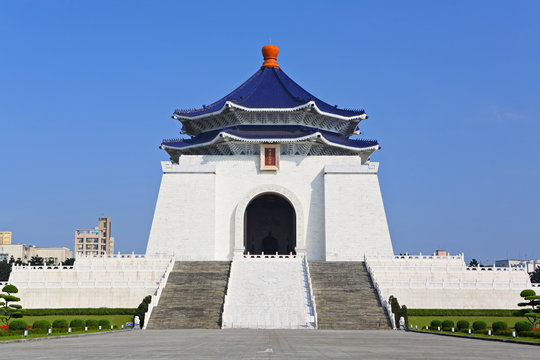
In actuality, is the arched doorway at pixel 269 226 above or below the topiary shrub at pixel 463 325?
above

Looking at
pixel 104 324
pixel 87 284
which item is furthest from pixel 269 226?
pixel 104 324

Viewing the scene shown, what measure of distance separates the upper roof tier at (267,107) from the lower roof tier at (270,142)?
681 millimetres

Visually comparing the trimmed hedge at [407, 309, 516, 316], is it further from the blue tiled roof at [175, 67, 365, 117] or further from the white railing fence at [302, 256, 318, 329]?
the blue tiled roof at [175, 67, 365, 117]

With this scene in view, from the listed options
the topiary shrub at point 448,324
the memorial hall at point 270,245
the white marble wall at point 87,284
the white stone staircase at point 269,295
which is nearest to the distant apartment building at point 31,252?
the memorial hall at point 270,245

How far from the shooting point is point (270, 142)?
42.8 metres

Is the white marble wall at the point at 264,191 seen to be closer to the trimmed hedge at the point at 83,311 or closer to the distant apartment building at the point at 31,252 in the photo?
the trimmed hedge at the point at 83,311

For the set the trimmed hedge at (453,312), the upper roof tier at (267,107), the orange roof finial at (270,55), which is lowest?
the trimmed hedge at (453,312)

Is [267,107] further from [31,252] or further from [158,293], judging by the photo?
[31,252]

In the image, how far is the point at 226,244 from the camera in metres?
42.3

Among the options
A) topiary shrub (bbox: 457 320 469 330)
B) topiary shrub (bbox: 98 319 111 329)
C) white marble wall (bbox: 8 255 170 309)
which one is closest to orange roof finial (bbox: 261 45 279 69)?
white marble wall (bbox: 8 255 170 309)

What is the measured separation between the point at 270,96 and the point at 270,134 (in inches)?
122

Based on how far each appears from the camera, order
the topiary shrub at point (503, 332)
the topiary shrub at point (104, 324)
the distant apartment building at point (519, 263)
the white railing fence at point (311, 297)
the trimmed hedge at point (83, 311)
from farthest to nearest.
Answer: the distant apartment building at point (519, 263) → the trimmed hedge at point (83, 311) → the white railing fence at point (311, 297) → the topiary shrub at point (104, 324) → the topiary shrub at point (503, 332)

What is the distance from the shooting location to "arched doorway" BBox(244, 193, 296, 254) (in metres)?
48.9

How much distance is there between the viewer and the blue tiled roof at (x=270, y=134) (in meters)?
43.0
